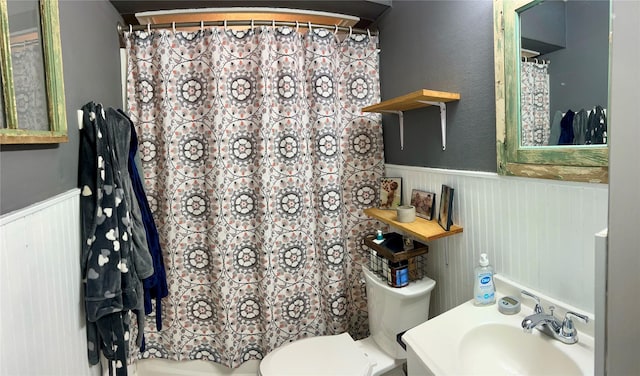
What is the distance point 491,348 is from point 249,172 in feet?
4.41

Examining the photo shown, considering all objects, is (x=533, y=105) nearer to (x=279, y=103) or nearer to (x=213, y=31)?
(x=279, y=103)

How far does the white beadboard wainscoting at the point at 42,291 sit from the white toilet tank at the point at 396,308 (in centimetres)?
122

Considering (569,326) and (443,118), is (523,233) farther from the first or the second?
(443,118)

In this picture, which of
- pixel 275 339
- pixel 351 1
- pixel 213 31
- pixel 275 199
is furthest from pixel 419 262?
pixel 213 31

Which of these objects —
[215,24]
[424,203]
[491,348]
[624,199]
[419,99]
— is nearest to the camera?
[624,199]

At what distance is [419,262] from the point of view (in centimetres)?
152

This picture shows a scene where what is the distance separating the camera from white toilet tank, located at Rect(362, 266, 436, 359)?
1391 mm

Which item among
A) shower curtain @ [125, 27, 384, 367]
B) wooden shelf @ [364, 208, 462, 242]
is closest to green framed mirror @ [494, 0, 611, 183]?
wooden shelf @ [364, 208, 462, 242]

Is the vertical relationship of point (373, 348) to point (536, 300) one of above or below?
below

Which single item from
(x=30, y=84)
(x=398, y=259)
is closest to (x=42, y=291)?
(x=30, y=84)

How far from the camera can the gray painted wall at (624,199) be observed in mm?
288

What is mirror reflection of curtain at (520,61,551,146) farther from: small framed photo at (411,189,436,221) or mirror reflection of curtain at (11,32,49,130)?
mirror reflection of curtain at (11,32,49,130)

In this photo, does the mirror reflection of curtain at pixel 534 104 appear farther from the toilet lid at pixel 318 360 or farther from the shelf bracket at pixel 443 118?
the toilet lid at pixel 318 360

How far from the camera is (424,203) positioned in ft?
4.93
